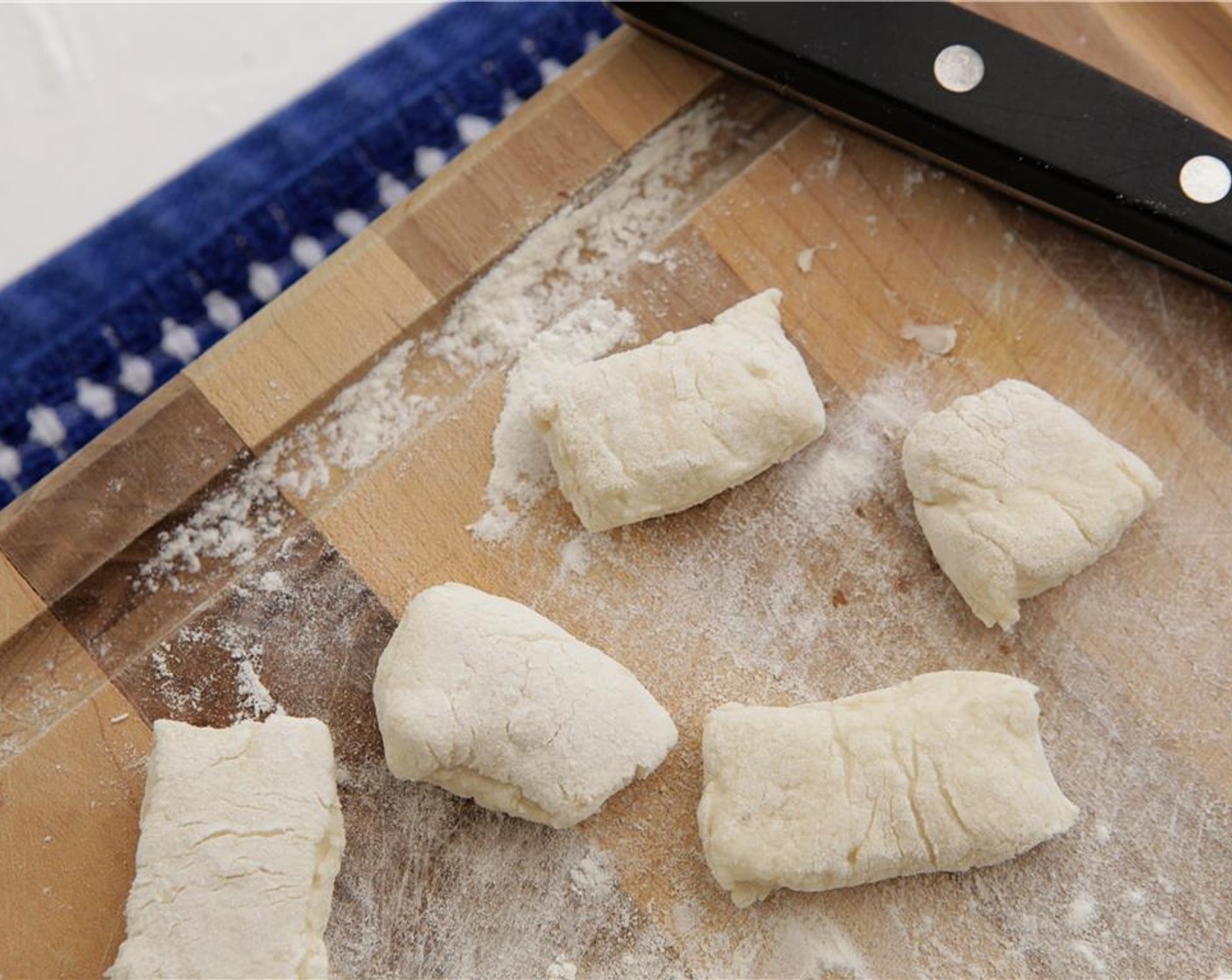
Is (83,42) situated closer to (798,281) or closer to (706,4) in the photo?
(706,4)

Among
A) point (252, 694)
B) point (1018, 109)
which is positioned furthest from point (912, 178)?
point (252, 694)

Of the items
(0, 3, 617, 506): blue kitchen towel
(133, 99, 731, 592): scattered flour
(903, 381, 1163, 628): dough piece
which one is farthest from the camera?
(0, 3, 617, 506): blue kitchen towel

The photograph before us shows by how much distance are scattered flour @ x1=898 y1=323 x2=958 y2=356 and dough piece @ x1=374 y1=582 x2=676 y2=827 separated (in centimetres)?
66

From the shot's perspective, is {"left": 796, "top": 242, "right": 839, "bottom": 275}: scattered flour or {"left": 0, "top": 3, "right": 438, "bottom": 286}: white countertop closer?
{"left": 796, "top": 242, "right": 839, "bottom": 275}: scattered flour

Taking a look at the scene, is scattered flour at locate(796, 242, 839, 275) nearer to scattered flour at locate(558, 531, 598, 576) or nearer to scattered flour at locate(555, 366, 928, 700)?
scattered flour at locate(555, 366, 928, 700)

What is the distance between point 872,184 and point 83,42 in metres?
1.28

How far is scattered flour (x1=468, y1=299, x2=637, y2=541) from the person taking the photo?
5.85 ft

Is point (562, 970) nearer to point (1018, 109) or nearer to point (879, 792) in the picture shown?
point (879, 792)

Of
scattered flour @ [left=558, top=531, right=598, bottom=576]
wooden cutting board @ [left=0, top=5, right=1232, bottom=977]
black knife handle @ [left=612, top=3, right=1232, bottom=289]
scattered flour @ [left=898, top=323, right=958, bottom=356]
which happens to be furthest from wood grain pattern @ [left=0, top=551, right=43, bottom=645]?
scattered flour @ [left=898, top=323, right=958, bottom=356]

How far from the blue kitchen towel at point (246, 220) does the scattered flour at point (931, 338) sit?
72 centimetres

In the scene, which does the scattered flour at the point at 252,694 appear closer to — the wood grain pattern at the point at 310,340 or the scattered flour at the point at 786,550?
the wood grain pattern at the point at 310,340

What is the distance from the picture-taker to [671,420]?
1.68 meters

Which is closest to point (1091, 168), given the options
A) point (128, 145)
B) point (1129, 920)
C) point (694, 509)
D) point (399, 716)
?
point (694, 509)

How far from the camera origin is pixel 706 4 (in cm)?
174
